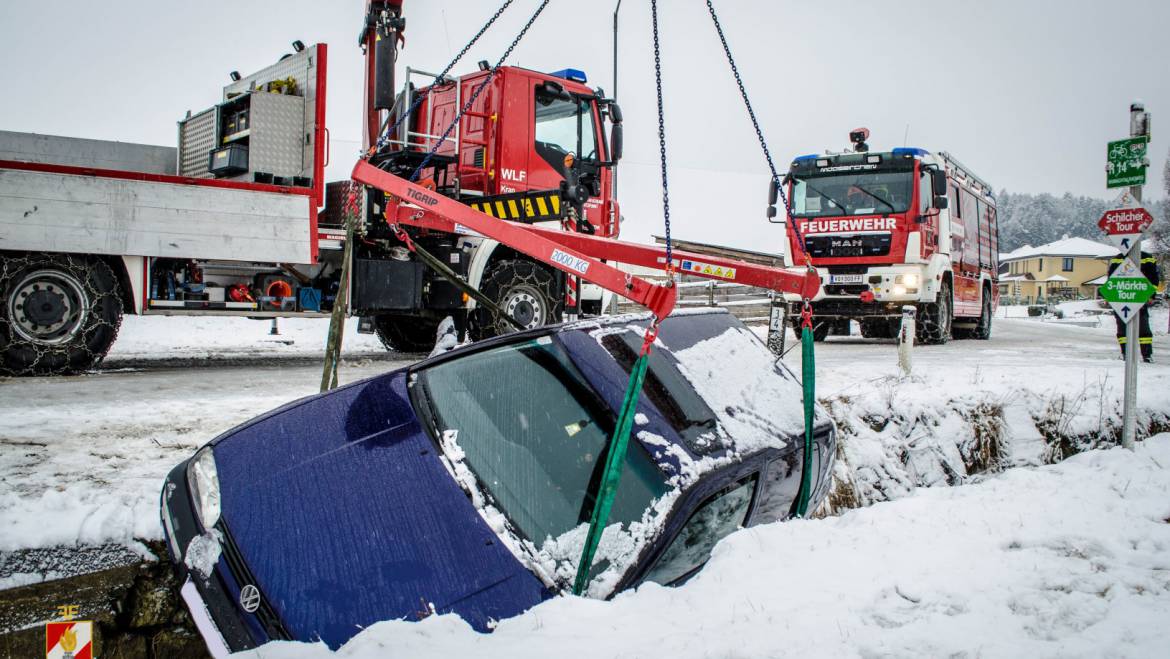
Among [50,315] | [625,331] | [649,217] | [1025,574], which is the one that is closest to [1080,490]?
[1025,574]

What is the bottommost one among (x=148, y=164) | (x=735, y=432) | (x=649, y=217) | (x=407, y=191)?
(x=735, y=432)

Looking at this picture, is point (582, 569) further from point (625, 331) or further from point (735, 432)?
point (625, 331)

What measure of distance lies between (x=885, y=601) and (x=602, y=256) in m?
2.46

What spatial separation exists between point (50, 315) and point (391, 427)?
6.22 m

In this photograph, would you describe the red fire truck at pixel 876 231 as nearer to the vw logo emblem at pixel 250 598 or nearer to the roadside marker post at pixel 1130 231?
the roadside marker post at pixel 1130 231

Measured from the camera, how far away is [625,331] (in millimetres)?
3332

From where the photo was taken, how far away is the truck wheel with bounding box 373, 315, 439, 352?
11281mm

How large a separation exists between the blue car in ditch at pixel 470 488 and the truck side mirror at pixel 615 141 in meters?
6.82

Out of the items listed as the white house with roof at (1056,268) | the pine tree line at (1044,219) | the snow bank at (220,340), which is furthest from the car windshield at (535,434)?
the pine tree line at (1044,219)

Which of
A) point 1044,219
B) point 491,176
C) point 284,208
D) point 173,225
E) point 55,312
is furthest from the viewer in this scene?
point 1044,219

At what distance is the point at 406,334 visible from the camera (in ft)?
37.4

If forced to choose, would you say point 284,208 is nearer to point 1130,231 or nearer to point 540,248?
point 540,248

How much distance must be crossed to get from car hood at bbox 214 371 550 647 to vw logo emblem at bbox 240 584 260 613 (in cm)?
2

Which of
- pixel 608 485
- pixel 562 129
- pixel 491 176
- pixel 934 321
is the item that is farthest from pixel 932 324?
Answer: pixel 608 485
